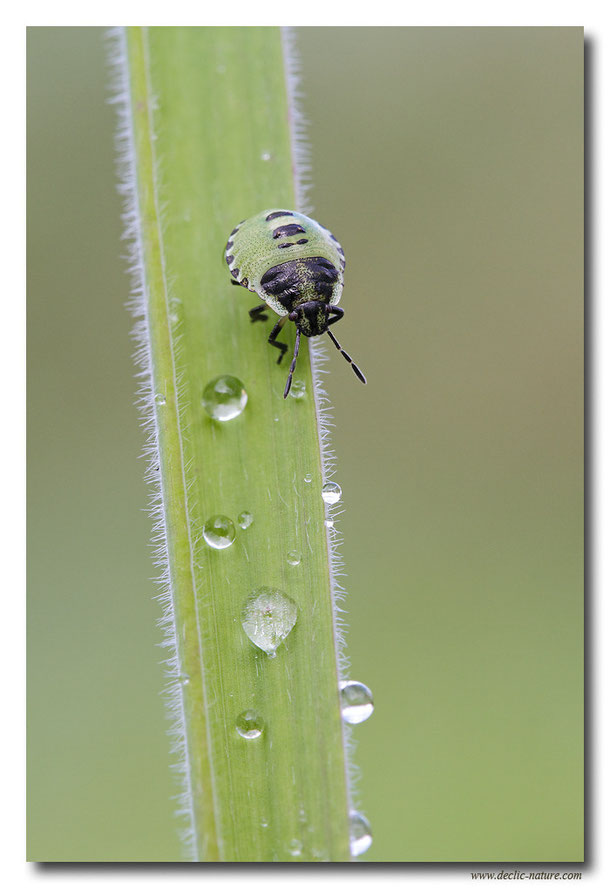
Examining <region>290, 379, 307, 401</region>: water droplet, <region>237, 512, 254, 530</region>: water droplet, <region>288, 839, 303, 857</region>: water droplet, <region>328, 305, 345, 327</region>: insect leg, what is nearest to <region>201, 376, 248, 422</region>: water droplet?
<region>290, 379, 307, 401</region>: water droplet

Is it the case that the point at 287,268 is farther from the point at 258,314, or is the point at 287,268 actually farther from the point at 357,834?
the point at 357,834

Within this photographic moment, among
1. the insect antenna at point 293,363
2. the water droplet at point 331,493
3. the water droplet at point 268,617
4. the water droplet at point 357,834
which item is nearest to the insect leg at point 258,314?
the insect antenna at point 293,363

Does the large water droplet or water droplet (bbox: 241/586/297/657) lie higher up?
the large water droplet

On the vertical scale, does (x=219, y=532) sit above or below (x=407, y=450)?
below

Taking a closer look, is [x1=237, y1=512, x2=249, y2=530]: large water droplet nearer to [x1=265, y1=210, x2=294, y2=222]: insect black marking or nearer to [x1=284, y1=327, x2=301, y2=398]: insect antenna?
[x1=284, y1=327, x2=301, y2=398]: insect antenna

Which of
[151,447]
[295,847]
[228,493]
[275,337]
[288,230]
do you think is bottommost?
[295,847]

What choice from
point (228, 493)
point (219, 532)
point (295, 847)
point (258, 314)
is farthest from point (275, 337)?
point (295, 847)

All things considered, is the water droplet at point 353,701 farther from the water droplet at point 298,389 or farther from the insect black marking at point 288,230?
the insect black marking at point 288,230
